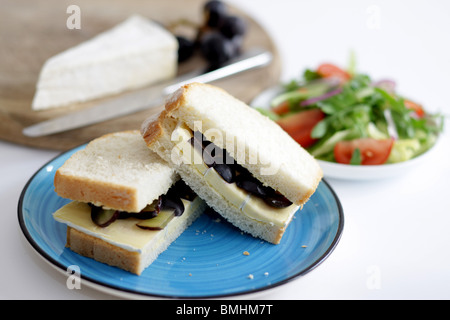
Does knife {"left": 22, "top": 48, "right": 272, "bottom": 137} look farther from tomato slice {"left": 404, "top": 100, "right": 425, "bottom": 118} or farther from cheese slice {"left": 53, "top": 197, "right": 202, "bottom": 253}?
tomato slice {"left": 404, "top": 100, "right": 425, "bottom": 118}

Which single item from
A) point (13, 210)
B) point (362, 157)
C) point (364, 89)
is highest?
point (364, 89)

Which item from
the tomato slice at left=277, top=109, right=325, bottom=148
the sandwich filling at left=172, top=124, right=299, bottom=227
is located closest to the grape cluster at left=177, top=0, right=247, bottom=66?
the tomato slice at left=277, top=109, right=325, bottom=148

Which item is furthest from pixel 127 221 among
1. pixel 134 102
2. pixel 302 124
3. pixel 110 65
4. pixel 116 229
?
pixel 110 65

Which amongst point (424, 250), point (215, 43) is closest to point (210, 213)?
point (424, 250)

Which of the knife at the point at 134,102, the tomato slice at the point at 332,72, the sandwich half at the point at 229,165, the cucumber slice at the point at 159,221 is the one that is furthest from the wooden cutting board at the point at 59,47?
the cucumber slice at the point at 159,221

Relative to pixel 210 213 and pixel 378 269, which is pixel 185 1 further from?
pixel 378 269

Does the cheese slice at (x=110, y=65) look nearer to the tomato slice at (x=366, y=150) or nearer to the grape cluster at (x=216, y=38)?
the grape cluster at (x=216, y=38)

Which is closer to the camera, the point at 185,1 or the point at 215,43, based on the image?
the point at 215,43
